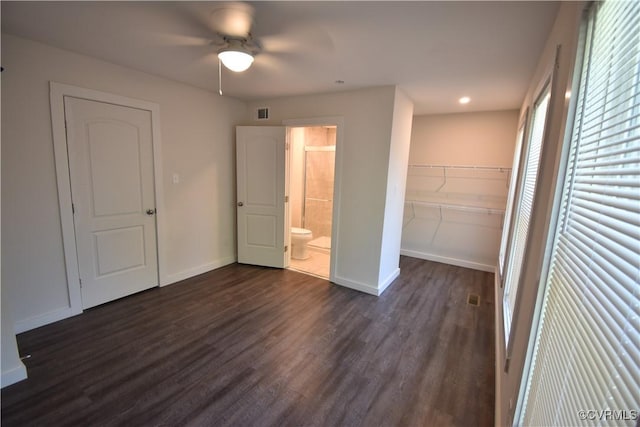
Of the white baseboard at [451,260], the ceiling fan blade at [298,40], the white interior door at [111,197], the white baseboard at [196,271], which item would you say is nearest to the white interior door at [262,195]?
the white baseboard at [196,271]

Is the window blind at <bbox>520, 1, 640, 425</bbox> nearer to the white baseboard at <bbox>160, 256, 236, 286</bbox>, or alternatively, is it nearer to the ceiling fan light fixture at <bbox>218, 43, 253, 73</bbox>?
the ceiling fan light fixture at <bbox>218, 43, 253, 73</bbox>

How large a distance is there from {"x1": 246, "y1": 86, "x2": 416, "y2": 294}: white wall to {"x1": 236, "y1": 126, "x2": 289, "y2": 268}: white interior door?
0.58m

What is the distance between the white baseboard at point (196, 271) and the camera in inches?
133

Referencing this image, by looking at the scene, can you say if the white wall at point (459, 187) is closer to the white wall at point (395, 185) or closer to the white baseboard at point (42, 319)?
the white wall at point (395, 185)

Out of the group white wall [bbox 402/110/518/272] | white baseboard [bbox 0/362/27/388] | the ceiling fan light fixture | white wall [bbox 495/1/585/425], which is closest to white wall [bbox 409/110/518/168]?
white wall [bbox 402/110/518/272]

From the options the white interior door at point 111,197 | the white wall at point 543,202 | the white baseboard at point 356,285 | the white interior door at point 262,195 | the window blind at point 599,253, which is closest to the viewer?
the window blind at point 599,253

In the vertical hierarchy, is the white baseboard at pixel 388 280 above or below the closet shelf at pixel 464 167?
below

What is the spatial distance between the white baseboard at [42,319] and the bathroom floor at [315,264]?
2457 millimetres

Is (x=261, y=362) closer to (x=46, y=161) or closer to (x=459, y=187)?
(x=46, y=161)

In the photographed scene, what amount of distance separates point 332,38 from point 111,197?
2581 millimetres

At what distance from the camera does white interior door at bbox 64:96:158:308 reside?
254cm

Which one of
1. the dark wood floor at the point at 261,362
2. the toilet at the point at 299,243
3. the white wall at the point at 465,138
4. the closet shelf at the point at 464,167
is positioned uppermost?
the white wall at the point at 465,138

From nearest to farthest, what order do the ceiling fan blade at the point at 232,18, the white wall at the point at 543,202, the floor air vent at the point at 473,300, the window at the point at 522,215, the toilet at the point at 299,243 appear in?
the white wall at the point at 543,202, the ceiling fan blade at the point at 232,18, the window at the point at 522,215, the floor air vent at the point at 473,300, the toilet at the point at 299,243

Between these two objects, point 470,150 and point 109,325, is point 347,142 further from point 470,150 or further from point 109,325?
point 109,325
